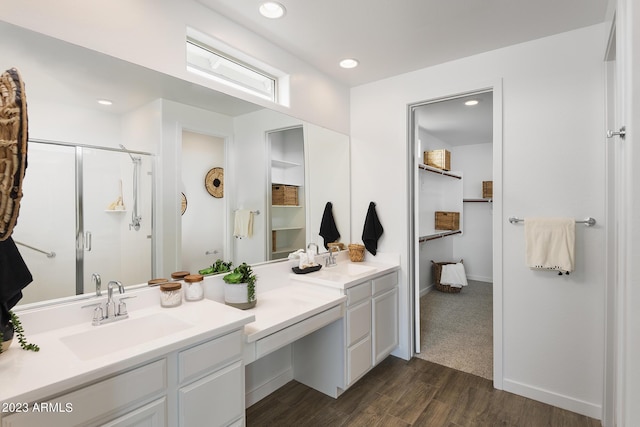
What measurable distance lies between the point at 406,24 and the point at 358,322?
209 centimetres

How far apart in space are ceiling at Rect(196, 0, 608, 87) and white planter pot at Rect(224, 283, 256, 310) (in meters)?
1.66

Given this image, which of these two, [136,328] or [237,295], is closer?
[136,328]

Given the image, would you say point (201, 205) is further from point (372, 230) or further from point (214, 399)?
point (372, 230)

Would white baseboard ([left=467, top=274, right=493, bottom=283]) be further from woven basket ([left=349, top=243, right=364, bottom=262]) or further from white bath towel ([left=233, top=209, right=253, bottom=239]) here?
white bath towel ([left=233, top=209, right=253, bottom=239])

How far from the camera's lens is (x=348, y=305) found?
2.28 metres

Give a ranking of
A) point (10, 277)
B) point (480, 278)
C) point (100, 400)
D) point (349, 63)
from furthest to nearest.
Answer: point (480, 278) → point (349, 63) → point (10, 277) → point (100, 400)

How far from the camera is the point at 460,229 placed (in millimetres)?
5605

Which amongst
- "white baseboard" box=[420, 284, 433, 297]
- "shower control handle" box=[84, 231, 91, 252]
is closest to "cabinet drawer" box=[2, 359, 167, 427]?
"shower control handle" box=[84, 231, 91, 252]

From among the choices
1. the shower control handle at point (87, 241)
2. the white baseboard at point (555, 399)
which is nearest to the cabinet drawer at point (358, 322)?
the white baseboard at point (555, 399)

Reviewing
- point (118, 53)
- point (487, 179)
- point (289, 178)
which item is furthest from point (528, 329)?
point (487, 179)

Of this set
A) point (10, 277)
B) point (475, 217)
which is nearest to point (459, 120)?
point (475, 217)

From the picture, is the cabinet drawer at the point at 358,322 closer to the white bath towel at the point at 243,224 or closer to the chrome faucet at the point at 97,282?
the white bath towel at the point at 243,224

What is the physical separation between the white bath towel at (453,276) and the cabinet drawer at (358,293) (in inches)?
112

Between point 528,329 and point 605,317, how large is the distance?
452 millimetres
